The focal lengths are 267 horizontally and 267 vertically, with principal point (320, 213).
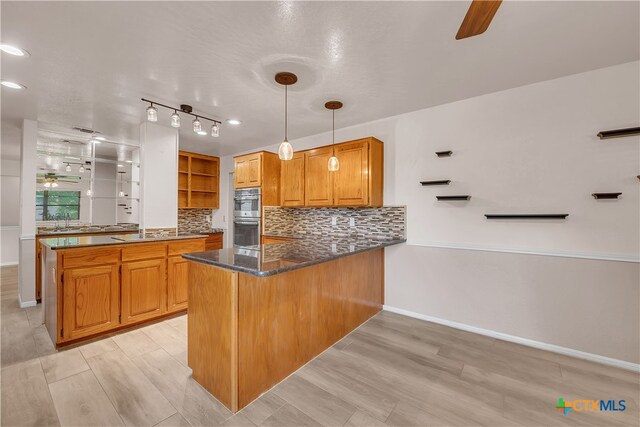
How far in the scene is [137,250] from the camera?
287 centimetres

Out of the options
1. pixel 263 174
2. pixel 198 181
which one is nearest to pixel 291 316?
pixel 263 174

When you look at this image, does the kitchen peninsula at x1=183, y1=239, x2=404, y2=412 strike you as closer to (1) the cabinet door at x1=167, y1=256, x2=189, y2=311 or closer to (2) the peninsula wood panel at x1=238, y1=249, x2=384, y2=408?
(2) the peninsula wood panel at x1=238, y1=249, x2=384, y2=408

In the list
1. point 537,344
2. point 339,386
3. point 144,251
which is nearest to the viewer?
point 339,386

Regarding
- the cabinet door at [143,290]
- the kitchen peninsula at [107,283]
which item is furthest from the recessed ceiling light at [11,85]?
the cabinet door at [143,290]

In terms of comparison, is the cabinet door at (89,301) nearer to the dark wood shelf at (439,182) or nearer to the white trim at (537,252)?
the white trim at (537,252)

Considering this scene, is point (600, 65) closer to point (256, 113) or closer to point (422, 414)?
point (422, 414)

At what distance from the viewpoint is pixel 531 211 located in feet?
8.48

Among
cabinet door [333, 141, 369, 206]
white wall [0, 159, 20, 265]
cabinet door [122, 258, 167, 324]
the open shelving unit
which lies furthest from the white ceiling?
white wall [0, 159, 20, 265]

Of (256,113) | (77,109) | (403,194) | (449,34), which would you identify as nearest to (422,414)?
(403,194)

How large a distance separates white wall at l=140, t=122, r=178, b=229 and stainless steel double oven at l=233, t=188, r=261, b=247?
0.99 metres

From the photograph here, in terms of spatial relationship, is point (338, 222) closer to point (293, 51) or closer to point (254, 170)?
point (254, 170)

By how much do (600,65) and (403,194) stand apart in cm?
200

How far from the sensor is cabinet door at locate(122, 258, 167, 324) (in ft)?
9.18

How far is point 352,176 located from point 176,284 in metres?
2.53
